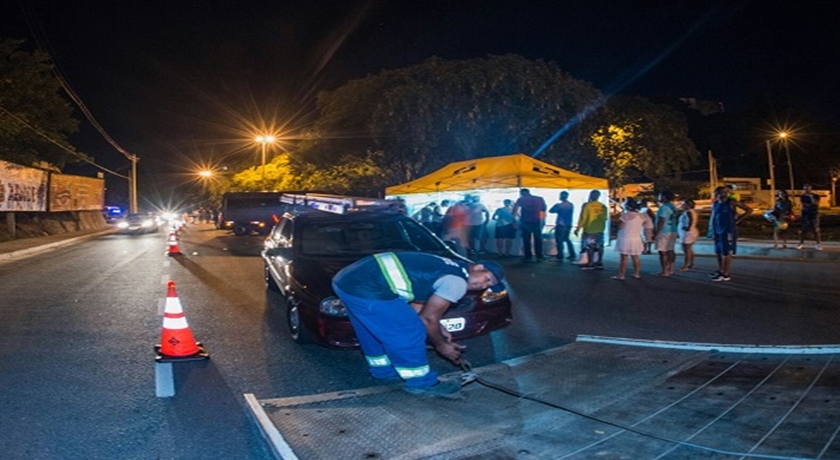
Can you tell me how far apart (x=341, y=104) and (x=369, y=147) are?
2537mm

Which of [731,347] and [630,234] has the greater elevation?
[630,234]

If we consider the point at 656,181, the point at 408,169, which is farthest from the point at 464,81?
the point at 656,181

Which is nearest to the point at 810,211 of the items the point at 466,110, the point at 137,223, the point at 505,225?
the point at 505,225

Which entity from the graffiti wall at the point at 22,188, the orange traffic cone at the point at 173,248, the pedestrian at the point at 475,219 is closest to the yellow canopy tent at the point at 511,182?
the pedestrian at the point at 475,219

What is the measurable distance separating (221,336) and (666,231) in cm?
809

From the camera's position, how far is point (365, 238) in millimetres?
8367

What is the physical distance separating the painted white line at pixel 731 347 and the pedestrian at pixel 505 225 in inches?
374

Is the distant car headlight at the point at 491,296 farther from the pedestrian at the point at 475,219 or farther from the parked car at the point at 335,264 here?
the pedestrian at the point at 475,219

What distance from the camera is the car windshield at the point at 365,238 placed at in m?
7.98

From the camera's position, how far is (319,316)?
20.1 feet

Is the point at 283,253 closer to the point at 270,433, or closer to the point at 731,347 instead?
the point at 270,433

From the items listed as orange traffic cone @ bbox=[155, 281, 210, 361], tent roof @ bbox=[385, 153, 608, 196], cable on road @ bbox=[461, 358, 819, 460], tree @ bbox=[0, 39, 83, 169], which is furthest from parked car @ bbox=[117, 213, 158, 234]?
cable on road @ bbox=[461, 358, 819, 460]

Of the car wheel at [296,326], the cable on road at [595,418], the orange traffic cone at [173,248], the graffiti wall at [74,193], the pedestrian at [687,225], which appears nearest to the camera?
the cable on road at [595,418]

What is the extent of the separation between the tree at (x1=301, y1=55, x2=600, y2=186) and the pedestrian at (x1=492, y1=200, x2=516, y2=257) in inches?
510
